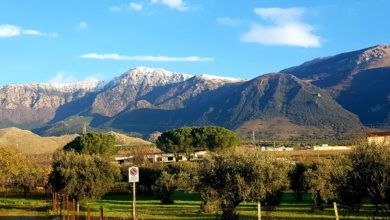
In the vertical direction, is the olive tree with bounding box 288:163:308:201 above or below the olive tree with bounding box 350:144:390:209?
below

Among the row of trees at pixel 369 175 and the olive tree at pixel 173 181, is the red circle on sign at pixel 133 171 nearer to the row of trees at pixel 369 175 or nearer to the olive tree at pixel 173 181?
the row of trees at pixel 369 175

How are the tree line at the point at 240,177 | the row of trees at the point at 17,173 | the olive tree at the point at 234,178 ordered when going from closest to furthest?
the tree line at the point at 240,177 < the olive tree at the point at 234,178 < the row of trees at the point at 17,173

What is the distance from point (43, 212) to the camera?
4791cm

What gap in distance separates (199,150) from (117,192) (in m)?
28.0

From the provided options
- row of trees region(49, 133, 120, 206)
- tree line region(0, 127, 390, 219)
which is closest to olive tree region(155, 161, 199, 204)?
tree line region(0, 127, 390, 219)

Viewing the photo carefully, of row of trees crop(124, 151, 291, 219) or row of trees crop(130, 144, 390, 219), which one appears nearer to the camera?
row of trees crop(130, 144, 390, 219)

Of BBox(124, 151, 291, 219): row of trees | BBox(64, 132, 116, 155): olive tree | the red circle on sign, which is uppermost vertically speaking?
BBox(64, 132, 116, 155): olive tree

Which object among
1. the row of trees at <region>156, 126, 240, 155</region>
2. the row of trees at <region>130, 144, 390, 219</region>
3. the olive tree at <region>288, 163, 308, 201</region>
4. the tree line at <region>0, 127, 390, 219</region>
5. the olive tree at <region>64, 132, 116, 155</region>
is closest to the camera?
the row of trees at <region>130, 144, 390, 219</region>

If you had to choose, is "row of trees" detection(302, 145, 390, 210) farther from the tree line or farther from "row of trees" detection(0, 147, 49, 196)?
"row of trees" detection(0, 147, 49, 196)

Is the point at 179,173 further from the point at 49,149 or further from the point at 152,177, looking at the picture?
the point at 49,149

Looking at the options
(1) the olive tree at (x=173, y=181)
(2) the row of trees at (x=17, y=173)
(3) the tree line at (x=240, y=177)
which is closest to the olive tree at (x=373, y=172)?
(3) the tree line at (x=240, y=177)

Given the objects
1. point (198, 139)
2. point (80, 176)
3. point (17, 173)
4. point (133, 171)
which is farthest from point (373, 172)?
point (198, 139)

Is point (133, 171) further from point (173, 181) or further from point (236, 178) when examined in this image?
point (173, 181)

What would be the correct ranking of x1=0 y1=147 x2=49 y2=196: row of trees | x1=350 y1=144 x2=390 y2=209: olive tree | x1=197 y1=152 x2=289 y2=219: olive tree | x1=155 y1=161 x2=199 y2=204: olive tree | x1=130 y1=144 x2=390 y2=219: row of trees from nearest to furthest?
x1=350 y1=144 x2=390 y2=209: olive tree < x1=130 y1=144 x2=390 y2=219: row of trees < x1=197 y1=152 x2=289 y2=219: olive tree < x1=155 y1=161 x2=199 y2=204: olive tree < x1=0 y1=147 x2=49 y2=196: row of trees
